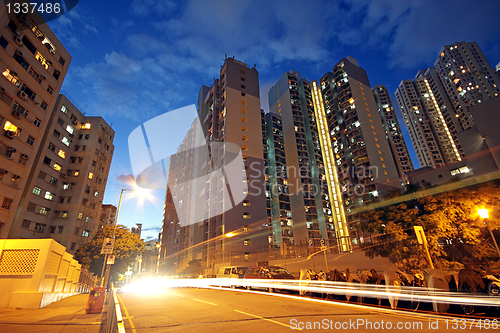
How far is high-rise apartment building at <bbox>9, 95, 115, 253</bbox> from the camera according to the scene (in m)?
42.6

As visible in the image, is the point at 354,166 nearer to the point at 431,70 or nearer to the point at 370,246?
the point at 370,246

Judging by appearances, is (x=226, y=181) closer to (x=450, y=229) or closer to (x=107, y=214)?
(x=450, y=229)

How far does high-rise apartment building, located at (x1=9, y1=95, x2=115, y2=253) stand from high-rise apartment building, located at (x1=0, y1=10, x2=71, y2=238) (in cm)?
653

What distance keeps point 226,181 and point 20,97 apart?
37749 mm

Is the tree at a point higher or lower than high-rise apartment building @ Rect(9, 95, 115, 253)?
lower

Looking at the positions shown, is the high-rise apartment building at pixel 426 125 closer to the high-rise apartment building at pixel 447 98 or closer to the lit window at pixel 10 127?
the high-rise apartment building at pixel 447 98

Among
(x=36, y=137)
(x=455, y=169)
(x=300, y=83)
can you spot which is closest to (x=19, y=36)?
(x=36, y=137)

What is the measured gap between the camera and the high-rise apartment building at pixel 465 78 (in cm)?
10912

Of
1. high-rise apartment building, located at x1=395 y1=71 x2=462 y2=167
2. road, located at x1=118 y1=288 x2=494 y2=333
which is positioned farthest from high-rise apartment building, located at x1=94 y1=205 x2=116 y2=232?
high-rise apartment building, located at x1=395 y1=71 x2=462 y2=167

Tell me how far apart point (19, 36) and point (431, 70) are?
172623mm

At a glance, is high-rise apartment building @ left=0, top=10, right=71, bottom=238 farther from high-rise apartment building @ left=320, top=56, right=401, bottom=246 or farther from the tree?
high-rise apartment building @ left=320, top=56, right=401, bottom=246

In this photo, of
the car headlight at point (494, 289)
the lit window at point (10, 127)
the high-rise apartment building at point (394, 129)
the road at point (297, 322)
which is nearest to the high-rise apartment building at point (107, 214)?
the lit window at point (10, 127)

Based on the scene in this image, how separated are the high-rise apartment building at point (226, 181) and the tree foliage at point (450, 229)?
2661cm

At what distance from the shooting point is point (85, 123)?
57188 mm
